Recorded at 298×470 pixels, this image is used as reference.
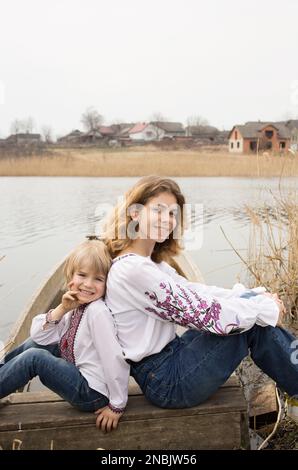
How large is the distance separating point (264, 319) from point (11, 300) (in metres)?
3.71

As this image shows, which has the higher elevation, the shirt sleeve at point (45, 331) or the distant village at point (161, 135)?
the distant village at point (161, 135)

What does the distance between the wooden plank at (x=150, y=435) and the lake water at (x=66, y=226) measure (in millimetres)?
2095

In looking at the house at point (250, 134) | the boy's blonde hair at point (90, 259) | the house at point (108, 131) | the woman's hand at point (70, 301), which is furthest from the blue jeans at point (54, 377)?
the house at point (108, 131)

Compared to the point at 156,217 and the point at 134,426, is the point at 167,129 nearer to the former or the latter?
the point at 156,217

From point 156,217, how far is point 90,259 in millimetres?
250

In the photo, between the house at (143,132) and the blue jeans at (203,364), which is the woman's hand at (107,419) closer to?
the blue jeans at (203,364)

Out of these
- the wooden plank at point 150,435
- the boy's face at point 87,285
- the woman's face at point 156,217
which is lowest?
the wooden plank at point 150,435

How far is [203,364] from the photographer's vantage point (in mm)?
1572

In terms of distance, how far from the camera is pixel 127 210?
1733 millimetres

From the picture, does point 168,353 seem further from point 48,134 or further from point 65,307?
point 48,134

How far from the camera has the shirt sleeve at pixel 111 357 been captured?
152cm

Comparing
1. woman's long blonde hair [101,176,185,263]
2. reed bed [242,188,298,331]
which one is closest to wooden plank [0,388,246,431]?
woman's long blonde hair [101,176,185,263]
